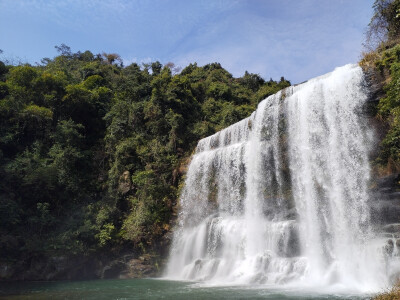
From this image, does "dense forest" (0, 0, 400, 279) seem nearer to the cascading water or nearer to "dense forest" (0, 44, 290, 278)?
"dense forest" (0, 44, 290, 278)

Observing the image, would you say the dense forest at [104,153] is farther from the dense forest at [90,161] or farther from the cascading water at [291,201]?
the cascading water at [291,201]

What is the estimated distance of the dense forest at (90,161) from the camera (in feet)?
56.3

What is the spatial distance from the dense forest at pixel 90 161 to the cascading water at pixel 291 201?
8.99ft

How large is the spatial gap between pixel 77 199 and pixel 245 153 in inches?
448

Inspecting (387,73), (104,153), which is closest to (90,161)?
(104,153)

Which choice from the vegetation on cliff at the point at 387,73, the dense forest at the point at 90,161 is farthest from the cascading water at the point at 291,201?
the dense forest at the point at 90,161

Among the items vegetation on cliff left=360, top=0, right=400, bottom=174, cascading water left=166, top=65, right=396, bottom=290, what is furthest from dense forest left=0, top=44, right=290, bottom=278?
vegetation on cliff left=360, top=0, right=400, bottom=174

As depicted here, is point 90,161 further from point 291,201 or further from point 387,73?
point 387,73

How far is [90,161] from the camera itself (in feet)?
71.6

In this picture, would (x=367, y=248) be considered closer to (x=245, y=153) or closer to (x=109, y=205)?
(x=245, y=153)

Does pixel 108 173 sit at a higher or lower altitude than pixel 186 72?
lower

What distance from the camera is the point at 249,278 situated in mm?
11922

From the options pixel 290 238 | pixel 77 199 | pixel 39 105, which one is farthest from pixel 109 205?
pixel 290 238

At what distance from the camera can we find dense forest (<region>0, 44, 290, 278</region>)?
676 inches
